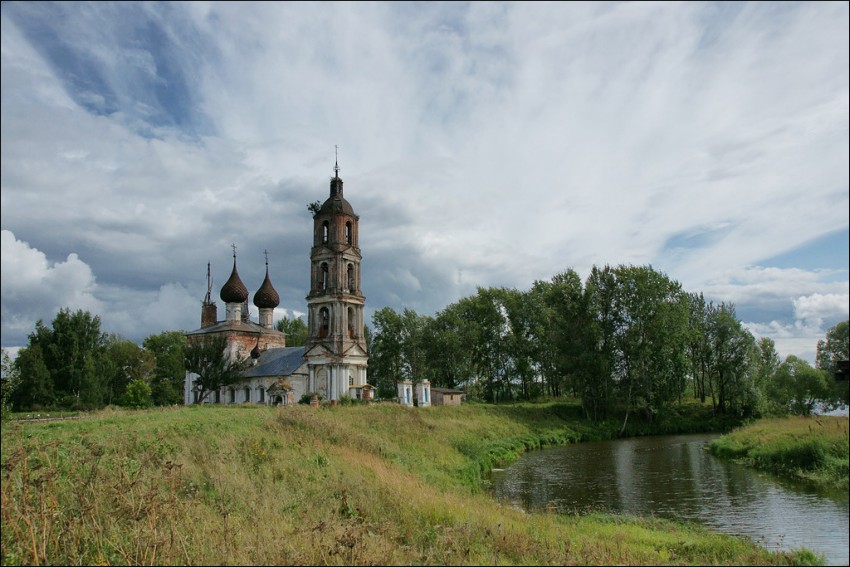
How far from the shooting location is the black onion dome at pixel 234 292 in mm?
61188

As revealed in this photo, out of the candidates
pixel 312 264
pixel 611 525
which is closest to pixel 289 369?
pixel 312 264

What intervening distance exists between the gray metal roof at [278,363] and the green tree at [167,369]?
6.61 meters

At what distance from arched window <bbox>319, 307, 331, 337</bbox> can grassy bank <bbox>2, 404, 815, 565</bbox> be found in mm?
30257

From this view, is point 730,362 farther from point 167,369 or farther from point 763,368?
point 167,369

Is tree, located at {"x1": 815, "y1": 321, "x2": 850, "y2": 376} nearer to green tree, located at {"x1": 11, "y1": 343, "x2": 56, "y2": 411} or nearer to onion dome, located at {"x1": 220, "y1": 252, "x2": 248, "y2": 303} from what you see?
green tree, located at {"x1": 11, "y1": 343, "x2": 56, "y2": 411}

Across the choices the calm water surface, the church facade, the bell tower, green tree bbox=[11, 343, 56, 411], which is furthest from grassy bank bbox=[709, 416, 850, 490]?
green tree bbox=[11, 343, 56, 411]

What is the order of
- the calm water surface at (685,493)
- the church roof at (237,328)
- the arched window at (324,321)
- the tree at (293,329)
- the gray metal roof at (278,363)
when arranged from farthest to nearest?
the tree at (293,329)
the church roof at (237,328)
the gray metal roof at (278,363)
the arched window at (324,321)
the calm water surface at (685,493)

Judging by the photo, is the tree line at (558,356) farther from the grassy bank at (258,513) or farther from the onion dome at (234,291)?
the grassy bank at (258,513)

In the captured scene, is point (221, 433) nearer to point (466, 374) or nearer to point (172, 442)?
point (172, 442)

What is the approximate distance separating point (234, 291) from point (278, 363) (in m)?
11.6

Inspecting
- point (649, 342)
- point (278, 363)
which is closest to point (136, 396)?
point (278, 363)

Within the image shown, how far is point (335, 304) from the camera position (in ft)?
163

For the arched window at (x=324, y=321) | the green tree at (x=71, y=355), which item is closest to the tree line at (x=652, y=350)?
the arched window at (x=324, y=321)

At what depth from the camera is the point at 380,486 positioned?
45.2ft
